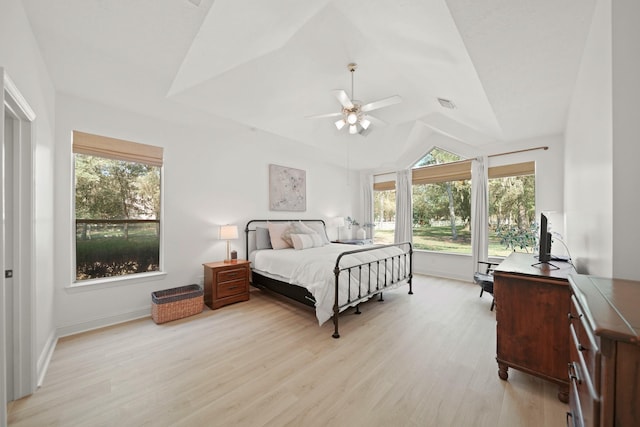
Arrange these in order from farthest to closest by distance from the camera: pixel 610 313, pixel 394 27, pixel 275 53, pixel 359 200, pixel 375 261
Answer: pixel 359 200 → pixel 375 261 → pixel 275 53 → pixel 394 27 → pixel 610 313

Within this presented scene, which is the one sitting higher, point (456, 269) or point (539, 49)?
point (539, 49)

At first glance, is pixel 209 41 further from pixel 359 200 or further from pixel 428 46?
pixel 359 200

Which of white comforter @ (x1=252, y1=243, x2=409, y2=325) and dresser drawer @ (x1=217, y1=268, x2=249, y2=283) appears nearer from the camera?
white comforter @ (x1=252, y1=243, x2=409, y2=325)

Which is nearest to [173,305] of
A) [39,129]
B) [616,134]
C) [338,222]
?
[39,129]

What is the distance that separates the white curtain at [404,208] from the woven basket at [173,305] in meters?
4.35

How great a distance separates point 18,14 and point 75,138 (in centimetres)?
145

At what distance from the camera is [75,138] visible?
111 inches

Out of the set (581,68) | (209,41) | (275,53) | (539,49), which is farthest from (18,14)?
(581,68)

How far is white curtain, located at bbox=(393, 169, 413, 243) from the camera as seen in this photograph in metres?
5.75

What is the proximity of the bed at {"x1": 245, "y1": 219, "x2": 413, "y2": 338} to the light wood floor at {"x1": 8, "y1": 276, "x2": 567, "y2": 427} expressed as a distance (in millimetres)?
336

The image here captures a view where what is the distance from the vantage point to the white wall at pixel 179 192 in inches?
109

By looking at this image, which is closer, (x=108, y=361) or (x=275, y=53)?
(x=108, y=361)

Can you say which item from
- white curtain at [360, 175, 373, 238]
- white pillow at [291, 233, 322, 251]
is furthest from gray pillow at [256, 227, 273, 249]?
white curtain at [360, 175, 373, 238]

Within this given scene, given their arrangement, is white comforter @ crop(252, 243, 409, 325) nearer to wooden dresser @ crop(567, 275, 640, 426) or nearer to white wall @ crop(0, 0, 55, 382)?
wooden dresser @ crop(567, 275, 640, 426)
